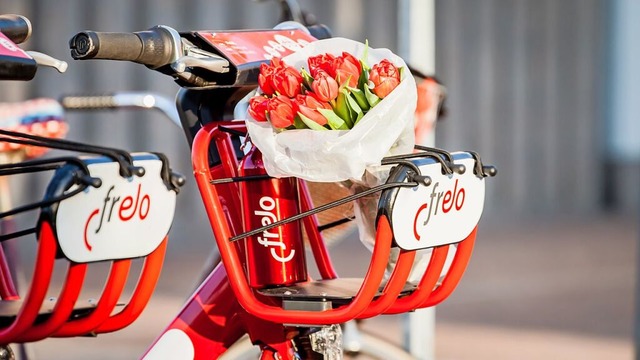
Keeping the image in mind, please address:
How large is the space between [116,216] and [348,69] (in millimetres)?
404

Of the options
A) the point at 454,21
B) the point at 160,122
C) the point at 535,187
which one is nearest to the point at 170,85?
the point at 160,122

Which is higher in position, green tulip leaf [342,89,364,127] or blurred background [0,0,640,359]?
green tulip leaf [342,89,364,127]

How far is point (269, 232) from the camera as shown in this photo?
6.08 feet

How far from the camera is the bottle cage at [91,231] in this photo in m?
1.74

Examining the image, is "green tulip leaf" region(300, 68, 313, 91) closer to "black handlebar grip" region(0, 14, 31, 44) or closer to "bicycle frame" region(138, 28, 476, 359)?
"bicycle frame" region(138, 28, 476, 359)

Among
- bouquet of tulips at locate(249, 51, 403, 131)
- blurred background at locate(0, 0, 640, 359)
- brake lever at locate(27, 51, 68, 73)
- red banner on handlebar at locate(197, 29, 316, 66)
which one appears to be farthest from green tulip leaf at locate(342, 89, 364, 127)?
blurred background at locate(0, 0, 640, 359)

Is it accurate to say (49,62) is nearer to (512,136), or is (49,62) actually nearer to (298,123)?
(298,123)

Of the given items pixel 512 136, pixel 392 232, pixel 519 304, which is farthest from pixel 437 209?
pixel 512 136

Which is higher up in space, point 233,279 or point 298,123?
point 298,123

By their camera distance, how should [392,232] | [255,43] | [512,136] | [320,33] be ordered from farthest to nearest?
[512,136] < [320,33] < [255,43] < [392,232]

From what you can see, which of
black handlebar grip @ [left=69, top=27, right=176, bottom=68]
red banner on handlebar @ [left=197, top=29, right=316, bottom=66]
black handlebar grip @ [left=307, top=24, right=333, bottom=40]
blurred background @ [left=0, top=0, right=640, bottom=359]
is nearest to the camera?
black handlebar grip @ [left=69, top=27, right=176, bottom=68]

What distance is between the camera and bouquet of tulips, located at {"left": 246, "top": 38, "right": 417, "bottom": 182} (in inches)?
68.5

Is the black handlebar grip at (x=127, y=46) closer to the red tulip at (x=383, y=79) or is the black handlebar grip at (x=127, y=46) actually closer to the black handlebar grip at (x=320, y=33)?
the red tulip at (x=383, y=79)

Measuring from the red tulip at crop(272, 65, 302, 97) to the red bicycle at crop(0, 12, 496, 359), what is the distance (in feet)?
0.38
